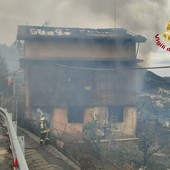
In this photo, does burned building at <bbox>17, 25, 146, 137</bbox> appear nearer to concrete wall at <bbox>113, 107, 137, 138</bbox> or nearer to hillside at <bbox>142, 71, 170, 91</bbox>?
concrete wall at <bbox>113, 107, 137, 138</bbox>

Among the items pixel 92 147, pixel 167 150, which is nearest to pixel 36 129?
pixel 92 147

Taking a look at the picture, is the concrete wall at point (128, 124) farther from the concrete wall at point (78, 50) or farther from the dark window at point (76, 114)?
the concrete wall at point (78, 50)

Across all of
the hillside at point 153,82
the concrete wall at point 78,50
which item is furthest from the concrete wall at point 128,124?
the concrete wall at point 78,50

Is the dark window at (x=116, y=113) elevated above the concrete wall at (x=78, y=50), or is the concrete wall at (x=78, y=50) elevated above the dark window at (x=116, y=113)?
the concrete wall at (x=78, y=50)

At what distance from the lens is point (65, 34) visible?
24250 mm

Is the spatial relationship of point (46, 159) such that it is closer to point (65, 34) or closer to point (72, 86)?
point (72, 86)

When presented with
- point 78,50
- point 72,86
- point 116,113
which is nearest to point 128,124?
point 116,113

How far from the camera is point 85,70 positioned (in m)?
23.7

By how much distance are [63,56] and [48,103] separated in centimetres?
430

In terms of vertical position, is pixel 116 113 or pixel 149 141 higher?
pixel 116 113

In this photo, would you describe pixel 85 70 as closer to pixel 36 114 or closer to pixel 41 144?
pixel 36 114

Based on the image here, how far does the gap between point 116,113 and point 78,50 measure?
263 inches

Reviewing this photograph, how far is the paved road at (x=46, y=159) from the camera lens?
929 cm

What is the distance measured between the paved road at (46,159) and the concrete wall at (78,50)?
40.1ft
